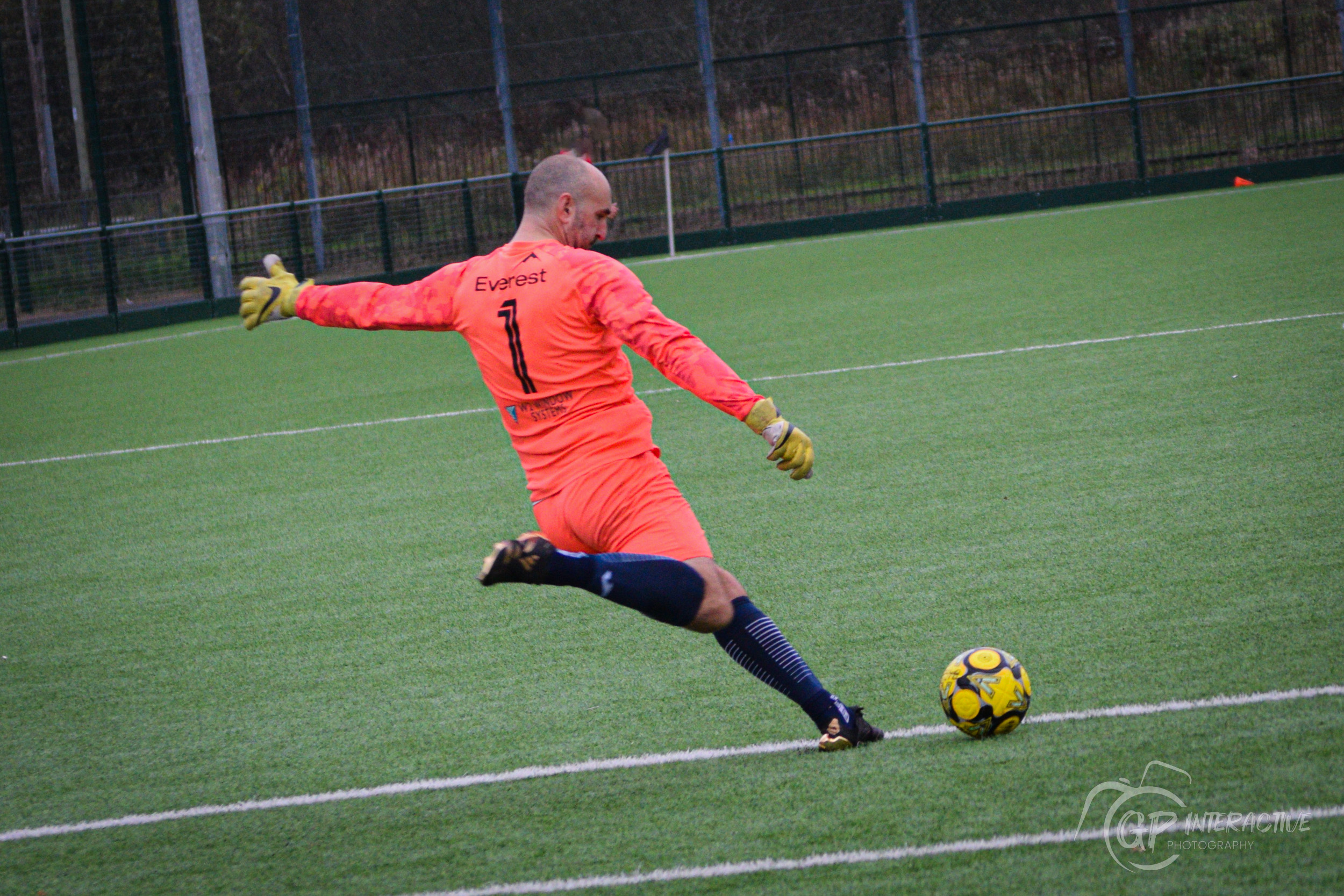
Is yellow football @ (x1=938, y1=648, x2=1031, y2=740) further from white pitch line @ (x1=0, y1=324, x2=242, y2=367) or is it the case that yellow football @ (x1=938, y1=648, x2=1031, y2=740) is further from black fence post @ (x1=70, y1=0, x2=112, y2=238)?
black fence post @ (x1=70, y1=0, x2=112, y2=238)

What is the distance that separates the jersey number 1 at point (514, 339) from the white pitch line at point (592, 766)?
1.08m

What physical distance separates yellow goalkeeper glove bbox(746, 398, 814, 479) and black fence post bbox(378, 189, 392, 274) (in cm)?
1923

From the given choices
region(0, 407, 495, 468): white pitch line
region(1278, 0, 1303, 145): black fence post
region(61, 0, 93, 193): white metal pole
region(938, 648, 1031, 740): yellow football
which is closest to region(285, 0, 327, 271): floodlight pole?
region(61, 0, 93, 193): white metal pole

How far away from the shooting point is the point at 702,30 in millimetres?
24719

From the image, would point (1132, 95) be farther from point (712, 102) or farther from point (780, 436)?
point (780, 436)

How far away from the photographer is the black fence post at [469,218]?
22.5m

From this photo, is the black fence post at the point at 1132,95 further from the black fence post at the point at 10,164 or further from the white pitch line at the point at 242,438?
the black fence post at the point at 10,164

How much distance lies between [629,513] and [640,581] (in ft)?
0.84

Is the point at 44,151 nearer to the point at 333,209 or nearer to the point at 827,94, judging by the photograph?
the point at 333,209

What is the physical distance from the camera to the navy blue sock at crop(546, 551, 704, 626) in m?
3.62

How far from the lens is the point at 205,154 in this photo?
21.6 metres

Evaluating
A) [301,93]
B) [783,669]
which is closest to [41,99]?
[301,93]

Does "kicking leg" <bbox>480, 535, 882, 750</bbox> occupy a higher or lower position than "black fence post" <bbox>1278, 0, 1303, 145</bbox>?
lower

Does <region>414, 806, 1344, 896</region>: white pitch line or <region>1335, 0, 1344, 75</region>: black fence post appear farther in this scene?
<region>1335, 0, 1344, 75</region>: black fence post
